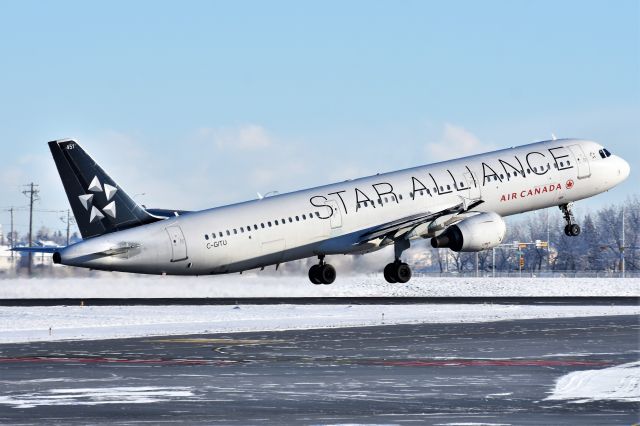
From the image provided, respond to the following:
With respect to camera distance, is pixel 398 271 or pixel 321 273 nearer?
pixel 398 271

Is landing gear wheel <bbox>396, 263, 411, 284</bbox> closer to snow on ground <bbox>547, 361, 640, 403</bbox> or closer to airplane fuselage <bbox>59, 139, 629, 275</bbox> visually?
airplane fuselage <bbox>59, 139, 629, 275</bbox>

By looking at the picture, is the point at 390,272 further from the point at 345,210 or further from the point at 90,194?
the point at 90,194

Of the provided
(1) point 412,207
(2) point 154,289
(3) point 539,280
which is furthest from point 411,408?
(3) point 539,280

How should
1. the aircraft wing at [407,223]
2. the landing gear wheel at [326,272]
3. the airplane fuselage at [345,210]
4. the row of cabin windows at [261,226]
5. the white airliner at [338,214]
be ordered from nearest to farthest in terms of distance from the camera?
1. the white airliner at [338,214]
2. the airplane fuselage at [345,210]
3. the row of cabin windows at [261,226]
4. the aircraft wing at [407,223]
5. the landing gear wheel at [326,272]

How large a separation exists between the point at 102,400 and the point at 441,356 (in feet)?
50.8

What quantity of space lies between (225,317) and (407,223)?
1167 centimetres

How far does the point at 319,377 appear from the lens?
35.2 metres

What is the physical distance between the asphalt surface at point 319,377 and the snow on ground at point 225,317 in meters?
3.96

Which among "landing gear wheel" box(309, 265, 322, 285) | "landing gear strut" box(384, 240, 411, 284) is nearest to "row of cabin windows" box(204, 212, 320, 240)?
"landing gear wheel" box(309, 265, 322, 285)

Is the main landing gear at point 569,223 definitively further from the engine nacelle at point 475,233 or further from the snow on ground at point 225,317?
the engine nacelle at point 475,233

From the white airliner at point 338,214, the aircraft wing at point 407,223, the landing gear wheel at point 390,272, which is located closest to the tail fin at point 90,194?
the white airliner at point 338,214

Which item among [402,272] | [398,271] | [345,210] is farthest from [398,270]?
[345,210]

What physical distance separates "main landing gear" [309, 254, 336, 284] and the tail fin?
13.6m

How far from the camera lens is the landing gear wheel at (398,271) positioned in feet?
234
